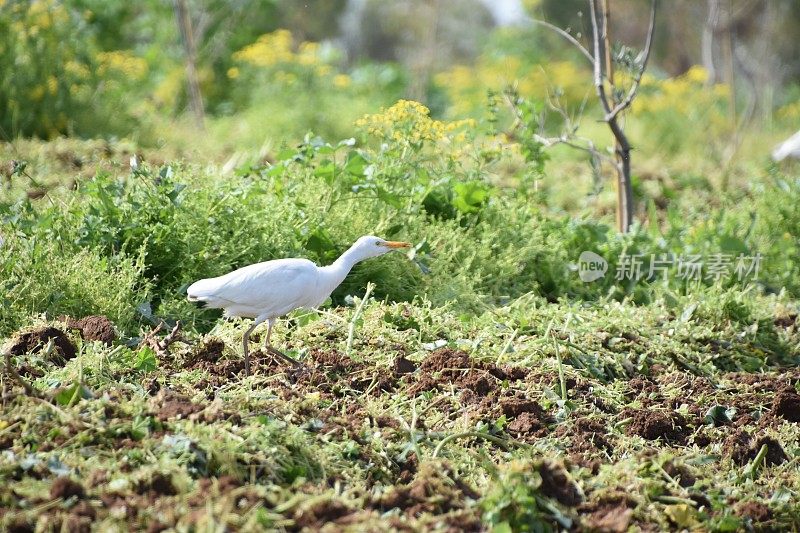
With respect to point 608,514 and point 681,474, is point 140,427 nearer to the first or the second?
point 608,514

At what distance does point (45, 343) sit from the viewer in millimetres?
3752

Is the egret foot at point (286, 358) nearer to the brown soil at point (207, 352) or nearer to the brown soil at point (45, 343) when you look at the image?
the brown soil at point (207, 352)

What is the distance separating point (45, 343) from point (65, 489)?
126 centimetres

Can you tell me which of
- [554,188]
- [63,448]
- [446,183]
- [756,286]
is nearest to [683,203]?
[554,188]

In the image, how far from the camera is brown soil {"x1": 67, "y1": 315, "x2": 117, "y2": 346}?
3.88 metres

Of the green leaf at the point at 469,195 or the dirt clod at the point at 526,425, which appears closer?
the dirt clod at the point at 526,425

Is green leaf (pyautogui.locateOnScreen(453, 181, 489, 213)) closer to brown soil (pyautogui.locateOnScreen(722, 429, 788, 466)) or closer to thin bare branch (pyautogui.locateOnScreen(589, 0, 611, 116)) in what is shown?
thin bare branch (pyautogui.locateOnScreen(589, 0, 611, 116))

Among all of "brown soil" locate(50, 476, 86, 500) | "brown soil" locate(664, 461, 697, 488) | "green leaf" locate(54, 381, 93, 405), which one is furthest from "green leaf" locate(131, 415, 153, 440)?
"brown soil" locate(664, 461, 697, 488)

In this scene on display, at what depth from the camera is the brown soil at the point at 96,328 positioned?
3.88m

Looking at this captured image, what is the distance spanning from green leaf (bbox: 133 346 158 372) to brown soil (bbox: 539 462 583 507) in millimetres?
1546

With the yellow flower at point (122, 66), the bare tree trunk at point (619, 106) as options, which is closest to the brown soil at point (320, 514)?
the bare tree trunk at point (619, 106)

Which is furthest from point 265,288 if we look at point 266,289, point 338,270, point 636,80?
point 636,80

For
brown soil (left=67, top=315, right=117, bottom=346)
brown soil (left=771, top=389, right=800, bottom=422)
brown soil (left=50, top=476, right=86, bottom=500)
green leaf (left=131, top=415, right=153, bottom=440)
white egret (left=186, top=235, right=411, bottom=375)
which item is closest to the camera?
brown soil (left=50, top=476, right=86, bottom=500)

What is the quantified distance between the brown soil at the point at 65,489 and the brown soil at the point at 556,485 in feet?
4.22
